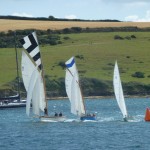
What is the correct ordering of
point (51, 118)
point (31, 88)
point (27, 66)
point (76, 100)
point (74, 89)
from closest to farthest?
point (31, 88)
point (51, 118)
point (27, 66)
point (74, 89)
point (76, 100)

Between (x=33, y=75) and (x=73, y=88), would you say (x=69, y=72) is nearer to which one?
(x=73, y=88)

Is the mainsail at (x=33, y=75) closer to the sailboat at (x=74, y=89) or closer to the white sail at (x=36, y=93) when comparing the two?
the white sail at (x=36, y=93)

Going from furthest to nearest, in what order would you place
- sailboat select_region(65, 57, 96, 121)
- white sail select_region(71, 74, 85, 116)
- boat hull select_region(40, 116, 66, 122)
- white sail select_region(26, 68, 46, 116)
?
white sail select_region(71, 74, 85, 116) < sailboat select_region(65, 57, 96, 121) < boat hull select_region(40, 116, 66, 122) < white sail select_region(26, 68, 46, 116)

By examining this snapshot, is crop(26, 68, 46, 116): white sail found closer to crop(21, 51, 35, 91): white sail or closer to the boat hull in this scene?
the boat hull

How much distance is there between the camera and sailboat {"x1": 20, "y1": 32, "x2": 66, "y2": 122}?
113125 millimetres

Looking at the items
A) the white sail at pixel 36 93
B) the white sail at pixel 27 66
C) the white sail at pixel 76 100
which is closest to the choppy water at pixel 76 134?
the white sail at pixel 76 100

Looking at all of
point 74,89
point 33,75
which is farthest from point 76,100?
point 33,75

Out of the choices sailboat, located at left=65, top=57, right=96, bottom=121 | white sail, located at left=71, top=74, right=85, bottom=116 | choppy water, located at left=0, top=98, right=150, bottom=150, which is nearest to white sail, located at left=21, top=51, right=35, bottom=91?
sailboat, located at left=65, top=57, right=96, bottom=121

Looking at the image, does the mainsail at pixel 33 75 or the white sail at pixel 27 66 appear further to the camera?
the white sail at pixel 27 66

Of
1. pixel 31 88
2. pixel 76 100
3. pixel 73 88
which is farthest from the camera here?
pixel 76 100

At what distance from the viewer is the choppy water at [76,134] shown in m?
87.8

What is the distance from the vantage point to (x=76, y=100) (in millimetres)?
115500

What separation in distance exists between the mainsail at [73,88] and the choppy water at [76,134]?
1.37 meters

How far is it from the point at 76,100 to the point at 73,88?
4.45ft
